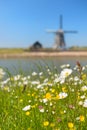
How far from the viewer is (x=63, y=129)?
2873mm

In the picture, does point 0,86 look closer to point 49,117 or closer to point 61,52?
point 49,117

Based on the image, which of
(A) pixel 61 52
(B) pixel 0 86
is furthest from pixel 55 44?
(B) pixel 0 86

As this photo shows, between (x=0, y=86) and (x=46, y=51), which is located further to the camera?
(x=46, y=51)

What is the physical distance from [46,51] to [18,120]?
95.8 m

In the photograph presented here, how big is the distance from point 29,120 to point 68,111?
388 mm

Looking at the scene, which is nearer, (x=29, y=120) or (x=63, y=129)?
(x=63, y=129)

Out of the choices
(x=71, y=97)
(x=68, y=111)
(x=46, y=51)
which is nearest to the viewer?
(x=68, y=111)

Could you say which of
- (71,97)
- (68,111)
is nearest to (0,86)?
(71,97)

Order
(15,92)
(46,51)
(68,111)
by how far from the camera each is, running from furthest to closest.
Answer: (46,51) → (15,92) → (68,111)

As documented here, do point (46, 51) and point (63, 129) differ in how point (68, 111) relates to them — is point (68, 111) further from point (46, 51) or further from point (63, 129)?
point (46, 51)

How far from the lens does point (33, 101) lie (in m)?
4.32

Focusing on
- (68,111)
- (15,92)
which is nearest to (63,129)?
(68,111)

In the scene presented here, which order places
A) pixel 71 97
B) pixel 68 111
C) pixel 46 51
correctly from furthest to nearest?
pixel 46 51, pixel 71 97, pixel 68 111

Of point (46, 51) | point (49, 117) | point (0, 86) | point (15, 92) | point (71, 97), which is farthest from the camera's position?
point (46, 51)
